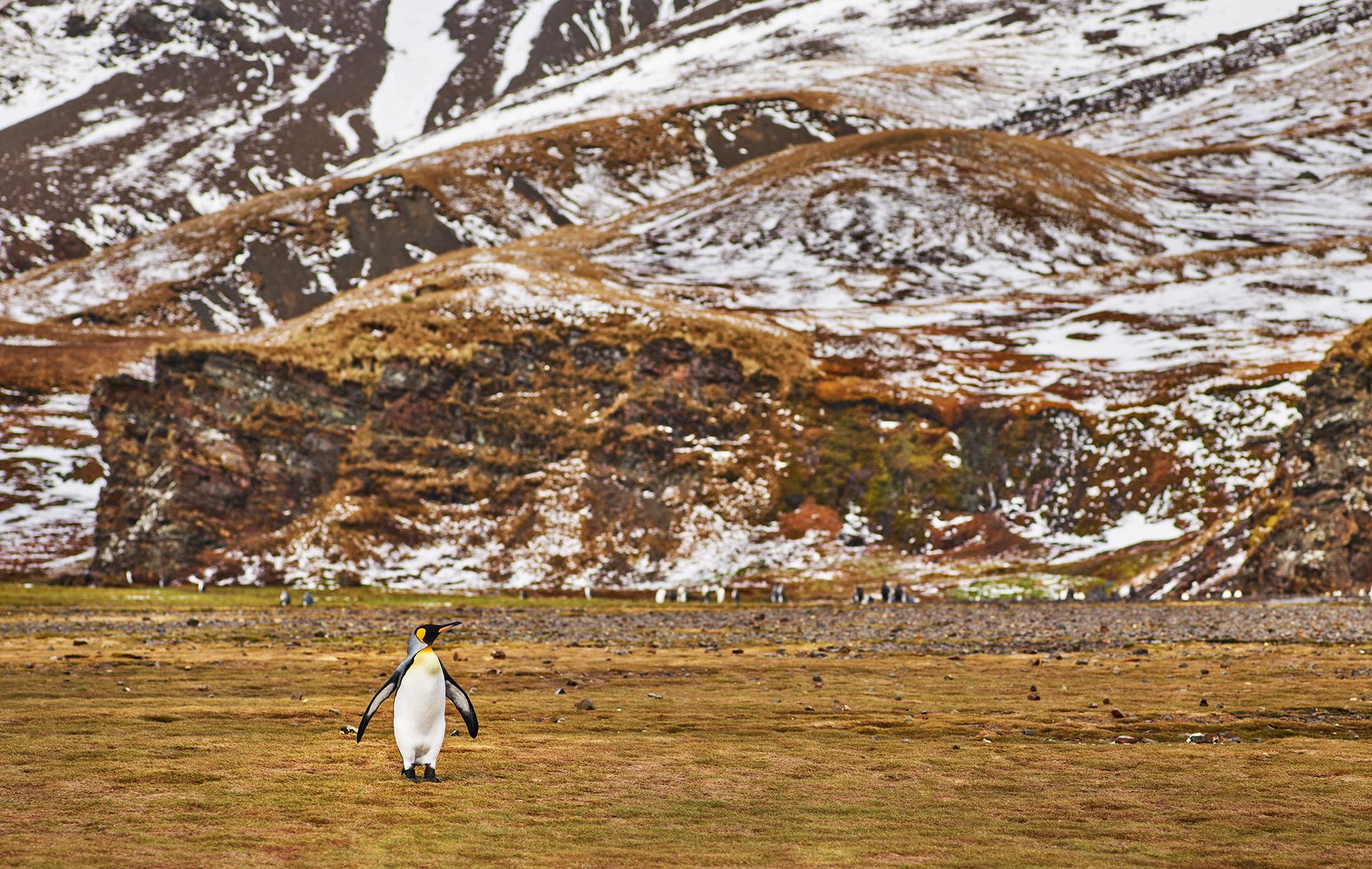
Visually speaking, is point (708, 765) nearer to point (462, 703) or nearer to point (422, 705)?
point (462, 703)

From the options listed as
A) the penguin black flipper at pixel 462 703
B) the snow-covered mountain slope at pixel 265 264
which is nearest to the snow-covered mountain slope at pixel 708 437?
the penguin black flipper at pixel 462 703

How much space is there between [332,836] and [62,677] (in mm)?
13984

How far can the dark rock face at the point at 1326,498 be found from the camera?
2172 inches

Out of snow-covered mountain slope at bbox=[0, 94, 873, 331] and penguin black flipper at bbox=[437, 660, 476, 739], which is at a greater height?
penguin black flipper at bbox=[437, 660, 476, 739]

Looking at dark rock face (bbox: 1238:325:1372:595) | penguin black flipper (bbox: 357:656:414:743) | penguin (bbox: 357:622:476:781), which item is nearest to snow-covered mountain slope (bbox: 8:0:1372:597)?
dark rock face (bbox: 1238:325:1372:595)

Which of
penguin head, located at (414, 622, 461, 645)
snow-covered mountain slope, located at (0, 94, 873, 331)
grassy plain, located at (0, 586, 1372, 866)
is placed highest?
penguin head, located at (414, 622, 461, 645)

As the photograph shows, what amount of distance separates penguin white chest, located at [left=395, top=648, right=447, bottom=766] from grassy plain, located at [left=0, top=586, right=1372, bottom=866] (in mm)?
356

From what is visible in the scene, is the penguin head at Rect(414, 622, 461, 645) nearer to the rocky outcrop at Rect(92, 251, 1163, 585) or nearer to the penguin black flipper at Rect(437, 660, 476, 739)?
the penguin black flipper at Rect(437, 660, 476, 739)

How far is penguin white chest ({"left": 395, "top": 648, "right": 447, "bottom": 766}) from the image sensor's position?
13.3m

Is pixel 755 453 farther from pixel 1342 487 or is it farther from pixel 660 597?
pixel 1342 487

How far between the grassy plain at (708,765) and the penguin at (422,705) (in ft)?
1.03

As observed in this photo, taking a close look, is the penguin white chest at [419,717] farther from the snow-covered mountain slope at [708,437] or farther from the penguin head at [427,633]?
the snow-covered mountain slope at [708,437]

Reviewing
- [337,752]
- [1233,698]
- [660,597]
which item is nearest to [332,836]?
[337,752]

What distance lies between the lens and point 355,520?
237 feet
